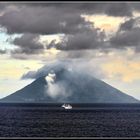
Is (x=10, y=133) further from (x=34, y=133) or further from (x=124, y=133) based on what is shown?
(x=124, y=133)

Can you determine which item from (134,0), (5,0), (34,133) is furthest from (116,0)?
(34,133)

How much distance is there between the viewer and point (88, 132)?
11606 cm

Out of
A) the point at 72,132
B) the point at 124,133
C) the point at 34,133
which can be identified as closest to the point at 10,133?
the point at 34,133

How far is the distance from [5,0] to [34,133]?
68578 millimetres

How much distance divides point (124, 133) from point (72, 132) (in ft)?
43.6

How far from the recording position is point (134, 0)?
43531mm

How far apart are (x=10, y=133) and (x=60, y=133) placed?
12554mm

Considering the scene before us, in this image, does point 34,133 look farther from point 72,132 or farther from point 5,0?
point 5,0

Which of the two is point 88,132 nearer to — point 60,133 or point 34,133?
point 60,133

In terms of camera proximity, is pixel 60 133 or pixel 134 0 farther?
pixel 60 133

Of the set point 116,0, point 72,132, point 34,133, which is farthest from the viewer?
point 72,132

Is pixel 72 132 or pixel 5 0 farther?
pixel 72 132

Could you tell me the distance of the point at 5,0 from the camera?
4397 centimetres

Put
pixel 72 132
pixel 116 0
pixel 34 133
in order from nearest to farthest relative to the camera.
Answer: pixel 116 0
pixel 34 133
pixel 72 132
